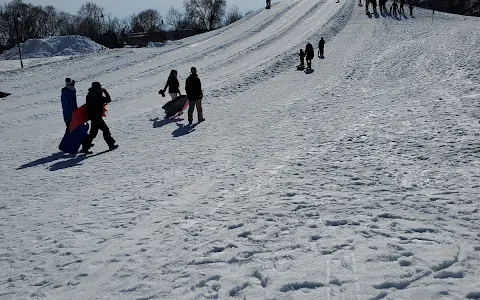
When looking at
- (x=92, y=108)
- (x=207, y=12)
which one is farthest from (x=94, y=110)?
(x=207, y=12)

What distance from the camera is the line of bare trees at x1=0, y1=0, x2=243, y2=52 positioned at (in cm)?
9569

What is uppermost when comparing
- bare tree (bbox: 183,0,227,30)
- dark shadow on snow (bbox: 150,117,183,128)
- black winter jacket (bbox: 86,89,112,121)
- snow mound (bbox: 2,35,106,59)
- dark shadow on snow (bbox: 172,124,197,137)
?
bare tree (bbox: 183,0,227,30)

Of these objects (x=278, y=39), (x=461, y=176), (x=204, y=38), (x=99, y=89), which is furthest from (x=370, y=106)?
(x=204, y=38)

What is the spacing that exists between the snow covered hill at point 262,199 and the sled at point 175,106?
0.73m

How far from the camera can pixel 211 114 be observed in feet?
43.5

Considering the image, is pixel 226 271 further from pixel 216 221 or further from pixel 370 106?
pixel 370 106

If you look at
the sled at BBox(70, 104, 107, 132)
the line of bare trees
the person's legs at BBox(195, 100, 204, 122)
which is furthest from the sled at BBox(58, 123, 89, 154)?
the line of bare trees

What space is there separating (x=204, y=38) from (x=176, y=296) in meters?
31.8

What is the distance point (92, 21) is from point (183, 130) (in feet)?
382

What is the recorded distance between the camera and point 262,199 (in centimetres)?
581

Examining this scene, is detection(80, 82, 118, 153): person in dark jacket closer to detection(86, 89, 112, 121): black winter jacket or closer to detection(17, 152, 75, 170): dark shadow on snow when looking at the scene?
detection(86, 89, 112, 121): black winter jacket

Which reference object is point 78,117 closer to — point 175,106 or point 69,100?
point 69,100

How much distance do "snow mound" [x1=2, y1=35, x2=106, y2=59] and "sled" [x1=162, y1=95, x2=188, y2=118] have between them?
3689 cm

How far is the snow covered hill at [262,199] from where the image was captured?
3.87m
